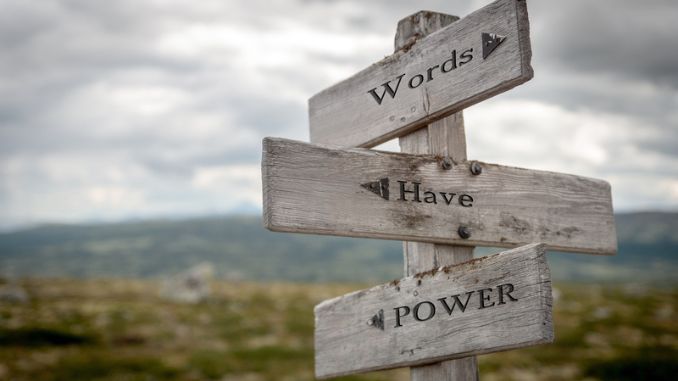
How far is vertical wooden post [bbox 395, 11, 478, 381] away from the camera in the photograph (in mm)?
3131

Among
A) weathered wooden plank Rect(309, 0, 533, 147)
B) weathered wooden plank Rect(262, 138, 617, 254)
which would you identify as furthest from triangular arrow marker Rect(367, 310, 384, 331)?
weathered wooden plank Rect(309, 0, 533, 147)

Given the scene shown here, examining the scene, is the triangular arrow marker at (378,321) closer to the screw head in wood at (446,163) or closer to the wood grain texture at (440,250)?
the wood grain texture at (440,250)

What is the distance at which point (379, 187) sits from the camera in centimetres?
289

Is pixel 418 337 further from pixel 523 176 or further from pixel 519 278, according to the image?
pixel 523 176

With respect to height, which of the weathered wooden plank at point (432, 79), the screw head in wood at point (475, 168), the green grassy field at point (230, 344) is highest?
the weathered wooden plank at point (432, 79)

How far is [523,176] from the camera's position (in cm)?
333

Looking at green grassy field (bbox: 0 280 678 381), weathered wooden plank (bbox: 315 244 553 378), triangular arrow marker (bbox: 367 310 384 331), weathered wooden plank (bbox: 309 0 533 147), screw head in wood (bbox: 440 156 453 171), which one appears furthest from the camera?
green grassy field (bbox: 0 280 678 381)

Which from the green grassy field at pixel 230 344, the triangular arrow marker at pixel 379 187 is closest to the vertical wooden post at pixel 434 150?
the triangular arrow marker at pixel 379 187

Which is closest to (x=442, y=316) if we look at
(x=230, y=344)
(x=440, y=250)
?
(x=440, y=250)

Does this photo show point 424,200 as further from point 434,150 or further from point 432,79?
point 432,79

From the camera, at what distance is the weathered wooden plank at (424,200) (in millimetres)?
2688

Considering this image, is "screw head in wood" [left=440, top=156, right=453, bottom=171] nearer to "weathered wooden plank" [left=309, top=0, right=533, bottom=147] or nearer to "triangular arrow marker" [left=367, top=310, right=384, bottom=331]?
"weathered wooden plank" [left=309, top=0, right=533, bottom=147]

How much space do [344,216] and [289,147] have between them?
424mm

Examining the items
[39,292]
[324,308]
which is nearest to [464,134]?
[324,308]
